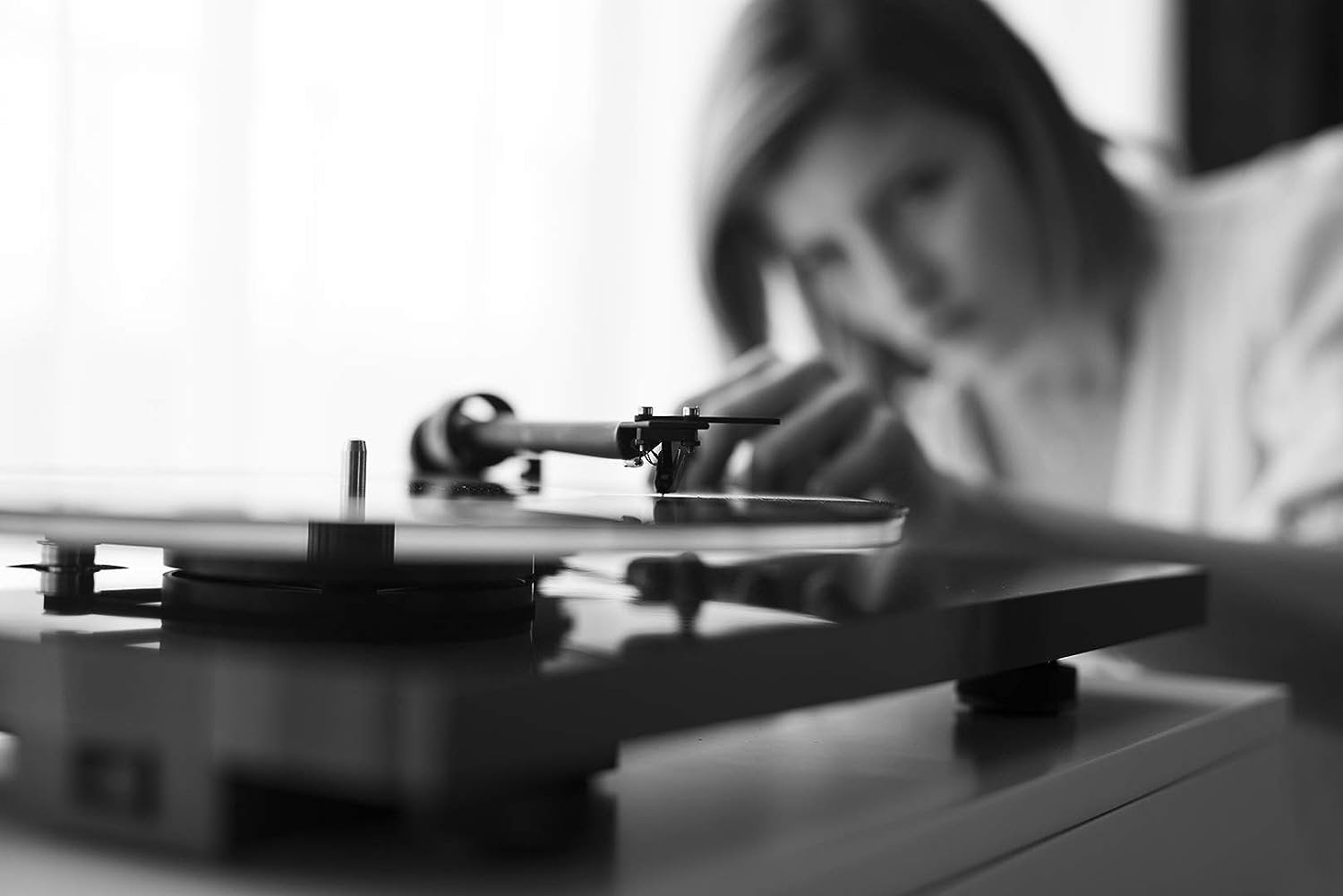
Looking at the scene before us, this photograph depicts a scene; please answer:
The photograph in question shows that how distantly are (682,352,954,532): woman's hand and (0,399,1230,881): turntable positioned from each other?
30 cm

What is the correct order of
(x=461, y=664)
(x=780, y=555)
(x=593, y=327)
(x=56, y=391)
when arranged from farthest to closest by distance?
1. (x=593, y=327)
2. (x=56, y=391)
3. (x=780, y=555)
4. (x=461, y=664)

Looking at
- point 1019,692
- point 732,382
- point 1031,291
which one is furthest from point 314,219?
point 1019,692

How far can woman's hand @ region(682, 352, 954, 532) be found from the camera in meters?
0.73

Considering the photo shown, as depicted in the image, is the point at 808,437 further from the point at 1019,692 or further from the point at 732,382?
the point at 1019,692

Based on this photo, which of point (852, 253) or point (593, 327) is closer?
point (852, 253)

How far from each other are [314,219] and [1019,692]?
927mm

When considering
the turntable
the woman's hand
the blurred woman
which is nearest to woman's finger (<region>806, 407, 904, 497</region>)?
the woman's hand

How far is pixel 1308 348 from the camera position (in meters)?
1.30

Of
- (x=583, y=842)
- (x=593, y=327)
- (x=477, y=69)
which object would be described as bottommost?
(x=583, y=842)

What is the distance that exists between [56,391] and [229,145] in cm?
25

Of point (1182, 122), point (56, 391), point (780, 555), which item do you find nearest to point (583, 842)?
point (780, 555)

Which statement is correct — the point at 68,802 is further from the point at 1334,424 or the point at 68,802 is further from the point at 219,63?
the point at 1334,424

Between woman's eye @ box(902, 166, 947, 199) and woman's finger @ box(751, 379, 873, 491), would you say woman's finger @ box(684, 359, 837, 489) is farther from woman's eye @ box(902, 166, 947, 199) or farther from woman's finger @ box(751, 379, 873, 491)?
woman's eye @ box(902, 166, 947, 199)

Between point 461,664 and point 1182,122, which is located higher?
point 1182,122
